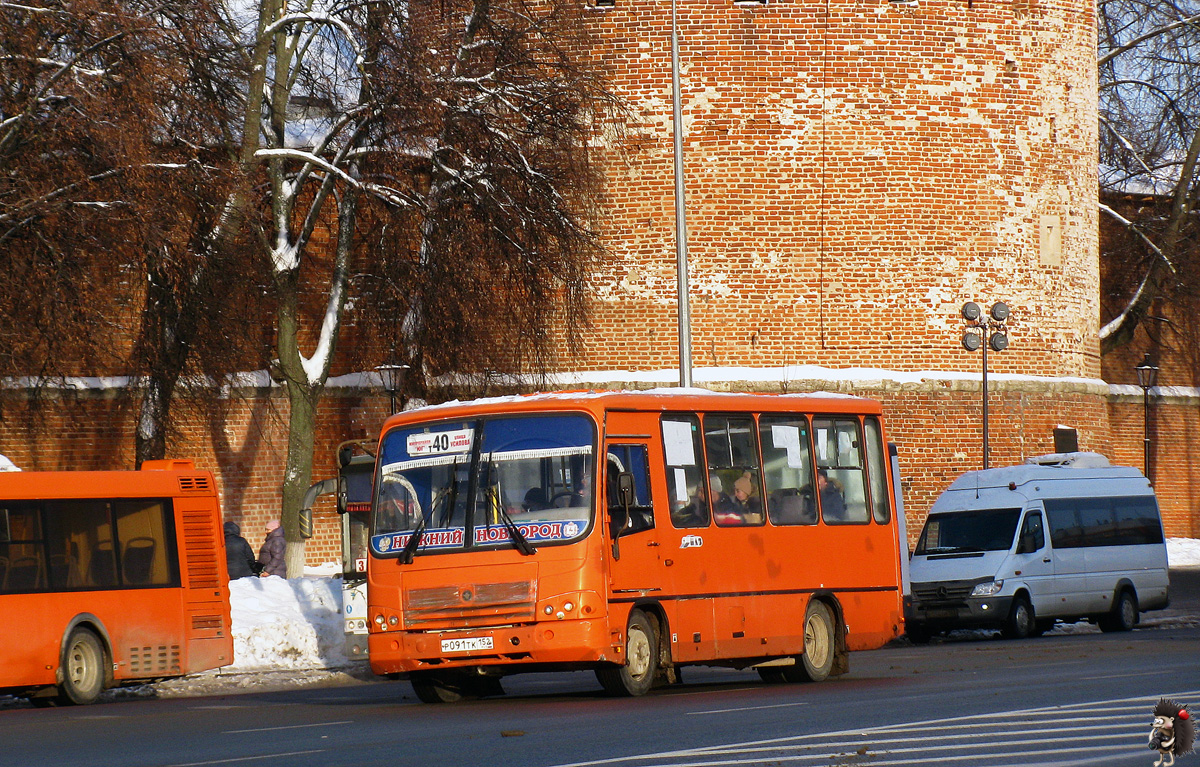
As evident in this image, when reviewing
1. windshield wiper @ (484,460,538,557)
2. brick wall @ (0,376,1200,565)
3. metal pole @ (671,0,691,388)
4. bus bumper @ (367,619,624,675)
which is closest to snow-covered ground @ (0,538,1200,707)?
bus bumper @ (367,619,624,675)

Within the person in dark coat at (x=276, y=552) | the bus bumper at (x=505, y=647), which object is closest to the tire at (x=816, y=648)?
the bus bumper at (x=505, y=647)

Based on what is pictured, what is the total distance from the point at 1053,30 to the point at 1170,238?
10075 millimetres

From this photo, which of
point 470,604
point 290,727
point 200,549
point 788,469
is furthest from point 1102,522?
point 290,727

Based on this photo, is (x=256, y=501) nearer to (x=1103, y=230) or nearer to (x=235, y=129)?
(x=235, y=129)

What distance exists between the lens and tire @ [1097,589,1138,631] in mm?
27344

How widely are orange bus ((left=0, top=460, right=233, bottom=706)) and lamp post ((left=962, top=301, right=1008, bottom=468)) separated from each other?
16.1 m

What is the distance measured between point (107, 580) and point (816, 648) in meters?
7.30

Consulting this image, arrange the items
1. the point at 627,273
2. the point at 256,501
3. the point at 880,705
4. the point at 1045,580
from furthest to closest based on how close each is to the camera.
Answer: the point at 256,501 < the point at 627,273 < the point at 1045,580 < the point at 880,705

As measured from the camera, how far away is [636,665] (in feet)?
50.6

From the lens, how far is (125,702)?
18.1m

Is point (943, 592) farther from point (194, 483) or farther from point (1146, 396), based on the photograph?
point (1146, 396)

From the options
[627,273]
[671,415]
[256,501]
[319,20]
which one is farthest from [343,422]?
[671,415]

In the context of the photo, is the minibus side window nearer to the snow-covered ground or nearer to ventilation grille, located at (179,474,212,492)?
the snow-covered ground

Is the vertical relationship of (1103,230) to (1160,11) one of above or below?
below
